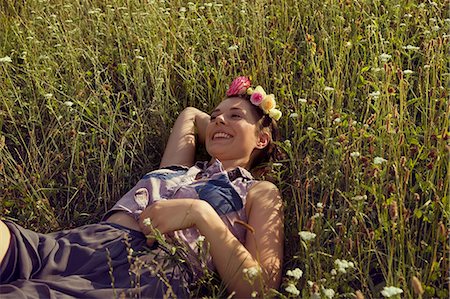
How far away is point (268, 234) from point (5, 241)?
951mm

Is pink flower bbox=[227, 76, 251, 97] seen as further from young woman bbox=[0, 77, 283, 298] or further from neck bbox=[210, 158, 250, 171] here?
neck bbox=[210, 158, 250, 171]

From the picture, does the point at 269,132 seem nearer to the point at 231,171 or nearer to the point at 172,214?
the point at 231,171

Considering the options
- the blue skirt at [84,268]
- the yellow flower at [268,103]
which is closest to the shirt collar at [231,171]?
the yellow flower at [268,103]

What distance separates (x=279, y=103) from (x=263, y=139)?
245 mm

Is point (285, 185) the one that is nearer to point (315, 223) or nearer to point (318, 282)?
point (315, 223)

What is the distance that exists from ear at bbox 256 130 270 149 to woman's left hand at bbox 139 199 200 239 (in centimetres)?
64

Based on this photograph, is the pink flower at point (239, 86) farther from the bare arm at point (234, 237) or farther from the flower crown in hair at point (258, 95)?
the bare arm at point (234, 237)

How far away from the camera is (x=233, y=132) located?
3371mm

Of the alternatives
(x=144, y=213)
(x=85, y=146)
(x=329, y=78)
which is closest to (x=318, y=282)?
(x=144, y=213)

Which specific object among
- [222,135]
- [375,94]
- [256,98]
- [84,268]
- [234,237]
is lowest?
[84,268]

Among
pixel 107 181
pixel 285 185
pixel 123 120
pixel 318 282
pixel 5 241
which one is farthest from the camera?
pixel 123 120

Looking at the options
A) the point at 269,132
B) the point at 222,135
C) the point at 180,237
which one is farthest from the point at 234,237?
the point at 269,132

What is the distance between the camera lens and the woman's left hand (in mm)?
2842

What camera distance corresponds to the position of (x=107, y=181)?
361 cm
